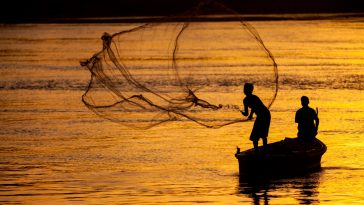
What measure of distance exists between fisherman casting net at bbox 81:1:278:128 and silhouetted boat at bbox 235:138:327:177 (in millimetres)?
911

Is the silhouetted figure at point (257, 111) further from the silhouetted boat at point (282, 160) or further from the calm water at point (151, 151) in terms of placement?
the calm water at point (151, 151)

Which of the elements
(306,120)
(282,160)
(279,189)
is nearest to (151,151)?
(306,120)

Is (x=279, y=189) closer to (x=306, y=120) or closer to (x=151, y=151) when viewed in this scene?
(x=306, y=120)

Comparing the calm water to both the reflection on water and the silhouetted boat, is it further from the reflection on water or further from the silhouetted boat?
the silhouetted boat

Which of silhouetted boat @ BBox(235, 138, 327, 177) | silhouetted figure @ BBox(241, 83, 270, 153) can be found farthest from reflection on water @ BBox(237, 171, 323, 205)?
silhouetted figure @ BBox(241, 83, 270, 153)

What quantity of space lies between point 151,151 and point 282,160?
5629 millimetres


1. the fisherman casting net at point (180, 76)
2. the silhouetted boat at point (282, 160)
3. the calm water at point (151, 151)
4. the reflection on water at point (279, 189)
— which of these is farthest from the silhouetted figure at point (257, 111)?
the calm water at point (151, 151)

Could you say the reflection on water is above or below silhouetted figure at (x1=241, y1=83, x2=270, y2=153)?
below

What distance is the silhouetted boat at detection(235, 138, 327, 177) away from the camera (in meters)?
23.0

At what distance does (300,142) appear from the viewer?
24.7 meters

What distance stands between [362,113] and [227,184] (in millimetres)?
13193

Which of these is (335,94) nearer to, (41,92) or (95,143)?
(41,92)

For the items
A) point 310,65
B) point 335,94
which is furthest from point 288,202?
point 310,65

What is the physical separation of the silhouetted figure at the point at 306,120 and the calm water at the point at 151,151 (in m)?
0.87
